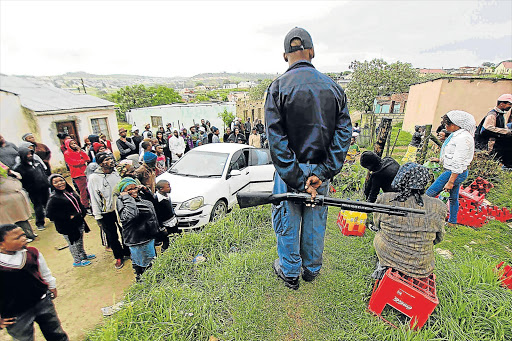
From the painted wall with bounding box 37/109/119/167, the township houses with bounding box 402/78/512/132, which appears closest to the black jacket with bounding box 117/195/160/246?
the painted wall with bounding box 37/109/119/167

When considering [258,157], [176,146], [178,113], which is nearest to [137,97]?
[178,113]

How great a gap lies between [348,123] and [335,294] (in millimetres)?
1653

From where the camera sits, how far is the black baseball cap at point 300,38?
1.92 meters

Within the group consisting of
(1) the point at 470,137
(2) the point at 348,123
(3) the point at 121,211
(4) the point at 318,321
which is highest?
(2) the point at 348,123

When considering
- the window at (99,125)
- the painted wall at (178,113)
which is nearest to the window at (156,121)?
the painted wall at (178,113)

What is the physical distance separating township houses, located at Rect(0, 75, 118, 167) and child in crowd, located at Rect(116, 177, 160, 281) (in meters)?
7.69

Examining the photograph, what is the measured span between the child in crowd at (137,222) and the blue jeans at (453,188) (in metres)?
4.20

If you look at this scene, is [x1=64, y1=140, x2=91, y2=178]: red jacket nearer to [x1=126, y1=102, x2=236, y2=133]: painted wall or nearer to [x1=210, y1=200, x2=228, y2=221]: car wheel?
[x1=210, y1=200, x2=228, y2=221]: car wheel

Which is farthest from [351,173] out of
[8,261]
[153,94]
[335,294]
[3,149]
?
[153,94]

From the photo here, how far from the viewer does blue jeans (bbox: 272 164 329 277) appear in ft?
6.79

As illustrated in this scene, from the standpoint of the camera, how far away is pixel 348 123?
1.97m

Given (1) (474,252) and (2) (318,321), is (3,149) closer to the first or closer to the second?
(2) (318,321)

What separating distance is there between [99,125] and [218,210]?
850 centimetres

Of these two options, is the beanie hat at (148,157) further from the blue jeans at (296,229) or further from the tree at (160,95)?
the tree at (160,95)
